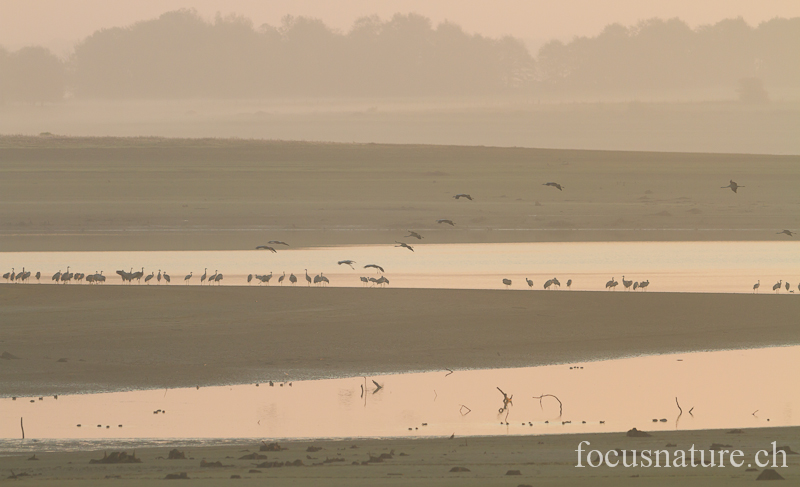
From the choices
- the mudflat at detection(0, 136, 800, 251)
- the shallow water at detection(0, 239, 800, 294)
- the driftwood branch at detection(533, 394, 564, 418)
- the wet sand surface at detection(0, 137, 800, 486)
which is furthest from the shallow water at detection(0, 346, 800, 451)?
the mudflat at detection(0, 136, 800, 251)

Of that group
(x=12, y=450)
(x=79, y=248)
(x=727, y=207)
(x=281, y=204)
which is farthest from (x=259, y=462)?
(x=727, y=207)

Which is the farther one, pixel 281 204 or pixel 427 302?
pixel 281 204

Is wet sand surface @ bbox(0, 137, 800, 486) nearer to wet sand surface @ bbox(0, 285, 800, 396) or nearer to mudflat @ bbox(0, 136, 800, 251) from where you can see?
wet sand surface @ bbox(0, 285, 800, 396)

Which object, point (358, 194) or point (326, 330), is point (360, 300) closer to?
point (326, 330)

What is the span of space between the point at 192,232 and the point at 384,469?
109ft

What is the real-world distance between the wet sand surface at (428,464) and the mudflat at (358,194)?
85.0 ft

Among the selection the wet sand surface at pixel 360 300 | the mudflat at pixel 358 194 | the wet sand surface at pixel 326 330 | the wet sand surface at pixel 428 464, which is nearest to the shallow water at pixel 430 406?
the wet sand surface at pixel 360 300

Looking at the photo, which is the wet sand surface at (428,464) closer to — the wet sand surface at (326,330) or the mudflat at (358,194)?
the wet sand surface at (326,330)

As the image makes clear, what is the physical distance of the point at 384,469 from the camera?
10086 millimetres

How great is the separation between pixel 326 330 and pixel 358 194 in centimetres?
3198

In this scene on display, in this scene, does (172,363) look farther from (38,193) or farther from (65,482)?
(38,193)

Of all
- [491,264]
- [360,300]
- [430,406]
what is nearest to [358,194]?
[491,264]

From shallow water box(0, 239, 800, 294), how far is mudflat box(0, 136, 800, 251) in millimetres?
2554

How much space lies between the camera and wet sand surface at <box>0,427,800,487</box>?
9398 mm
